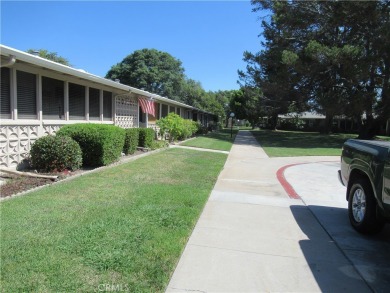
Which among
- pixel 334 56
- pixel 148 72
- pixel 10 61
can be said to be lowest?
pixel 10 61

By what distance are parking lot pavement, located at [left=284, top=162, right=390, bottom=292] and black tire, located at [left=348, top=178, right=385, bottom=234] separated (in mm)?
131

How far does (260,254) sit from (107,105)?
1154 cm

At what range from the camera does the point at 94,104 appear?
13.3 m

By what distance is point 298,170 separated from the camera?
12.5 metres

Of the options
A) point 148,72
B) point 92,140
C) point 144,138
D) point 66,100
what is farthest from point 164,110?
point 148,72

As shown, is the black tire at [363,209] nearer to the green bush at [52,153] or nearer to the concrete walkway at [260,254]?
the concrete walkway at [260,254]

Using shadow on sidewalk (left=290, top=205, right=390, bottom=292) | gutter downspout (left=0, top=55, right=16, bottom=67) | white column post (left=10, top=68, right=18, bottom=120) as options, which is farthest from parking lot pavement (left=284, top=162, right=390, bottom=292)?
white column post (left=10, top=68, right=18, bottom=120)

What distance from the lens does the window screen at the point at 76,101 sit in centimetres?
1137

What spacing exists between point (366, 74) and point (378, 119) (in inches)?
300

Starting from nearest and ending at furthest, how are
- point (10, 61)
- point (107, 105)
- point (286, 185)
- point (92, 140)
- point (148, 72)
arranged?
point (10, 61) < point (286, 185) < point (92, 140) < point (107, 105) < point (148, 72)

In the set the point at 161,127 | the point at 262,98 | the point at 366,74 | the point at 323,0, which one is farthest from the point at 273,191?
the point at 262,98

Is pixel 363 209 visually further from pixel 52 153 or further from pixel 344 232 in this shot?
pixel 52 153

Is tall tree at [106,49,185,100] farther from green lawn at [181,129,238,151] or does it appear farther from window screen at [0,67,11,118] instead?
window screen at [0,67,11,118]

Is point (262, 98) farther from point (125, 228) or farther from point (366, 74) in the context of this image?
point (125, 228)
